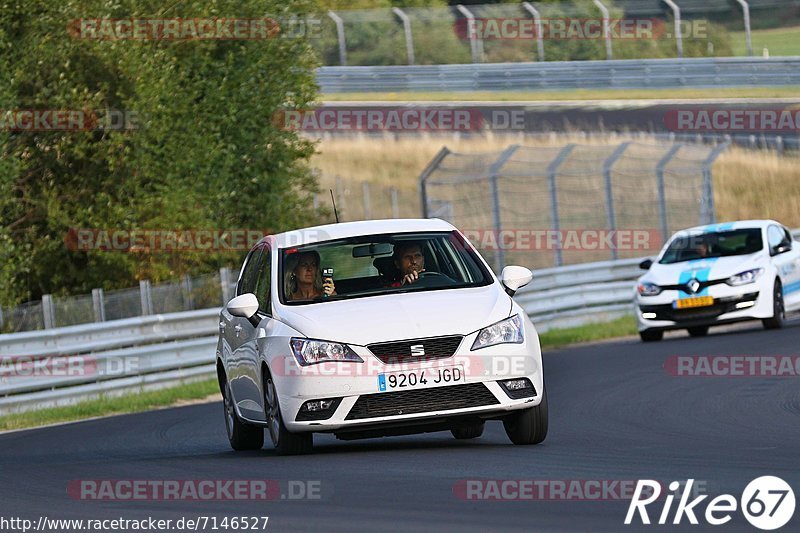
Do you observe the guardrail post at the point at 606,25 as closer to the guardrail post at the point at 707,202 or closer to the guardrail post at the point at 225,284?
the guardrail post at the point at 707,202

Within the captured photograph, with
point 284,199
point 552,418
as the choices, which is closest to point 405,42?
point 284,199

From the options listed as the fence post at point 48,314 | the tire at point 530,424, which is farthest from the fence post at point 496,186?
the tire at point 530,424

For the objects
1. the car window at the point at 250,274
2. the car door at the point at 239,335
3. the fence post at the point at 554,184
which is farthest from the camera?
the fence post at the point at 554,184

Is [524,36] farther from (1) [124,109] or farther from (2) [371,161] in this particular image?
(1) [124,109]

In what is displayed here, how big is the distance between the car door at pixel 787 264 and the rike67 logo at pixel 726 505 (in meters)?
14.0

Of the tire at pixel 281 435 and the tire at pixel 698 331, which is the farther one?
the tire at pixel 698 331

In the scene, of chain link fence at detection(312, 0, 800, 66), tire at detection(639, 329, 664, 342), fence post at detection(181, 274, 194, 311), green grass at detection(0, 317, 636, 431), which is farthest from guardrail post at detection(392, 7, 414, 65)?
green grass at detection(0, 317, 636, 431)

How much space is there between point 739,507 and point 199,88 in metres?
22.7

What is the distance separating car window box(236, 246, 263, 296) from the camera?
501 inches

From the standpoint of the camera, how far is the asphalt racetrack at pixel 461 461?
8.00m

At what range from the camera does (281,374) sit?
427 inches

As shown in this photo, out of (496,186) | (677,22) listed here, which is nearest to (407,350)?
(496,186)

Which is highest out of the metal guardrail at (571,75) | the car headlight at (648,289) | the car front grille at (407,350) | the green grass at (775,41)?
the green grass at (775,41)

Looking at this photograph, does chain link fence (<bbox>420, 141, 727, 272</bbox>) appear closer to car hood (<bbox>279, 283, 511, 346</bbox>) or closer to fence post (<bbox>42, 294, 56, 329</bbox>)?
fence post (<bbox>42, 294, 56, 329</bbox>)
